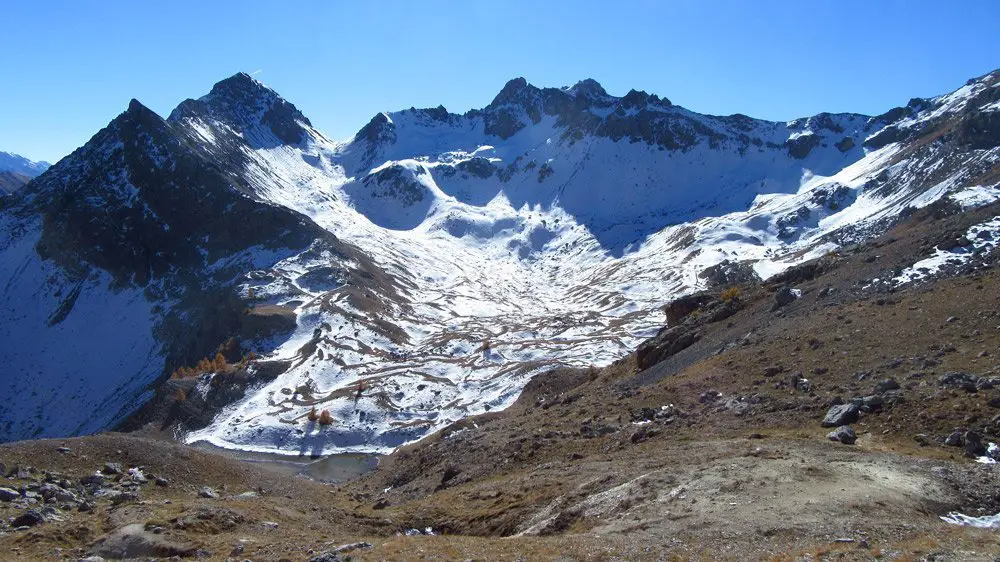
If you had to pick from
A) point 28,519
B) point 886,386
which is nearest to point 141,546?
point 28,519

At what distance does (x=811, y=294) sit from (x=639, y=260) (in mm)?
121548

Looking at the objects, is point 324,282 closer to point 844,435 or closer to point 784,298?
point 784,298

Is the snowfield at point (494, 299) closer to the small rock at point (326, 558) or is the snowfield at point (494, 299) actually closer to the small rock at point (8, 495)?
the small rock at point (8, 495)

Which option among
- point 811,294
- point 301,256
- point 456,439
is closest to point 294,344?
point 301,256

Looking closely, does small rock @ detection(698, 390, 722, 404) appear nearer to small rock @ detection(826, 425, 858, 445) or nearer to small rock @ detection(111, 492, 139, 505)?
small rock @ detection(826, 425, 858, 445)

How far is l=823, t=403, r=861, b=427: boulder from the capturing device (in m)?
22.5

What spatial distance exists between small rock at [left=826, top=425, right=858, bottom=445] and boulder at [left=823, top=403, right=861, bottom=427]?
86cm

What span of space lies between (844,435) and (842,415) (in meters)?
1.72

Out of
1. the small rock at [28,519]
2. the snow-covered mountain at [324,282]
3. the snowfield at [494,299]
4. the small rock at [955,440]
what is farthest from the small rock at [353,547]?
the snow-covered mountain at [324,282]

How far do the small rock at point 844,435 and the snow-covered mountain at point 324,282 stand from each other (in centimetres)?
4910

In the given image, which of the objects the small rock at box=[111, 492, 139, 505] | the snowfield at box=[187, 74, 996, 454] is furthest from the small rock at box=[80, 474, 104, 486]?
the snowfield at box=[187, 74, 996, 454]

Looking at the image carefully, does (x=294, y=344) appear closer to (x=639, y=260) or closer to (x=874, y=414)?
(x=874, y=414)

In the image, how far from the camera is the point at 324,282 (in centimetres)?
11512

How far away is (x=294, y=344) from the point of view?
9100cm
